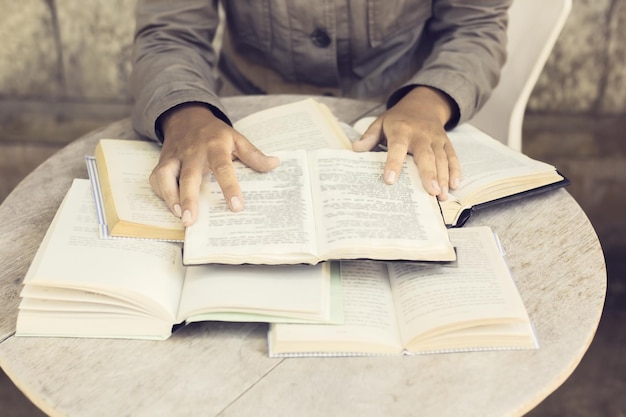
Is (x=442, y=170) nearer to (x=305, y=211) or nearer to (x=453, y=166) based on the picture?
(x=453, y=166)

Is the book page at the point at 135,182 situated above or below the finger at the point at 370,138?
below

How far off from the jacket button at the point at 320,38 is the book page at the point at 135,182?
45 cm

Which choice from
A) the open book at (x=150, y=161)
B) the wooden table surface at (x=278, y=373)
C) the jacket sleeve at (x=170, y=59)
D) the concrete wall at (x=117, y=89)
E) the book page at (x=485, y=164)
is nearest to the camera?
the wooden table surface at (x=278, y=373)

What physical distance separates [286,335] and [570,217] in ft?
1.72

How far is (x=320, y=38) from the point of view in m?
1.55

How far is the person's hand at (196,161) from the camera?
3.32ft

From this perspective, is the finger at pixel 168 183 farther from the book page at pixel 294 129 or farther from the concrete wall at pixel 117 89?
the concrete wall at pixel 117 89

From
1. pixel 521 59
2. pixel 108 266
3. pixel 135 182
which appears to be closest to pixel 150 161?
pixel 135 182

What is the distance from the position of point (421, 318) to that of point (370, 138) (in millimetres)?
424

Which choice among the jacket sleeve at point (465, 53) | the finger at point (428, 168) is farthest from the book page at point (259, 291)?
the jacket sleeve at point (465, 53)

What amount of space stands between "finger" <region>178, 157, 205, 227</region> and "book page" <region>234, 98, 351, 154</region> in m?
0.14

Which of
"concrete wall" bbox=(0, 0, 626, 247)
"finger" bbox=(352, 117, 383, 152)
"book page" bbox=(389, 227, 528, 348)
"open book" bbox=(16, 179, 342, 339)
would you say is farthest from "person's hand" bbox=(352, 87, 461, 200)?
"concrete wall" bbox=(0, 0, 626, 247)

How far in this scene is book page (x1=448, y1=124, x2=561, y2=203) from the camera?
1.12 m

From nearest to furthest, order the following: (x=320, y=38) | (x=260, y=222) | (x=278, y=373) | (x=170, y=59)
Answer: (x=278, y=373), (x=260, y=222), (x=170, y=59), (x=320, y=38)
